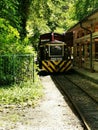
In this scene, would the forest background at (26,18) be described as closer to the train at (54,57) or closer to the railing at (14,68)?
the railing at (14,68)

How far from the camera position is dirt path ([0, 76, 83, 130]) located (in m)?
9.41

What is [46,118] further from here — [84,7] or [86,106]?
[84,7]

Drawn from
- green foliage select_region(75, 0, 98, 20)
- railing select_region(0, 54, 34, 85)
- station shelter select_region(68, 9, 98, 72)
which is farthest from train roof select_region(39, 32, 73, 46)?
green foliage select_region(75, 0, 98, 20)

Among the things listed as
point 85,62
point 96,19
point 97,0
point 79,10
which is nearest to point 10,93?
point 96,19

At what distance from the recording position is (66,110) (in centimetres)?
1184

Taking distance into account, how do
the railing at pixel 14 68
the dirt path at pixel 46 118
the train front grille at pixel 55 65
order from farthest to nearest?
the train front grille at pixel 55 65 < the railing at pixel 14 68 < the dirt path at pixel 46 118

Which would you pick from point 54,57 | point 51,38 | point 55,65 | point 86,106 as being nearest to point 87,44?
point 51,38

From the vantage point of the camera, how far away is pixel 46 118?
10.5 meters

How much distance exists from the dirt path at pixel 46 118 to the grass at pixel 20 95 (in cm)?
46

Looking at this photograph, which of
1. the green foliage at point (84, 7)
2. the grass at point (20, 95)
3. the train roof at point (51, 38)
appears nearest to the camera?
the grass at point (20, 95)

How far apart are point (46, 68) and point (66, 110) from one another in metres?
16.4

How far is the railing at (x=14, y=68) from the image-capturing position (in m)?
16.5

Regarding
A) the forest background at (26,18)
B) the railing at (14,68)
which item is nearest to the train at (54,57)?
the forest background at (26,18)

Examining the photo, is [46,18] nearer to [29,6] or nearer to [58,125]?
[29,6]
